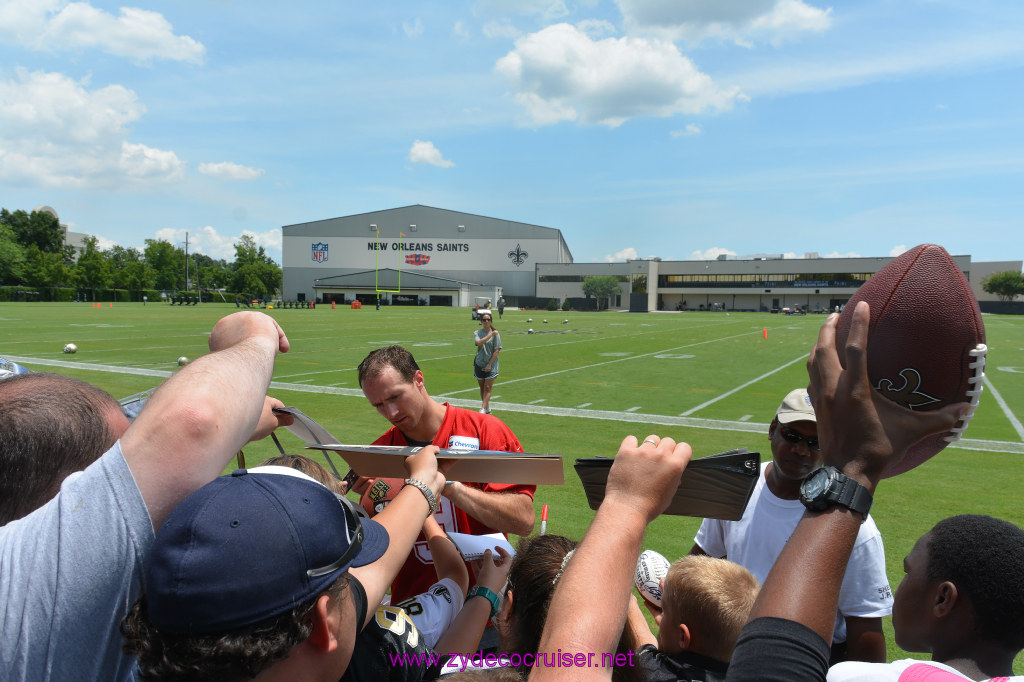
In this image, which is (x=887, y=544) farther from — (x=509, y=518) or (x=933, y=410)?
(x=933, y=410)

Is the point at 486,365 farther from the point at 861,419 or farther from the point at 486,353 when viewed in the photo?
the point at 861,419

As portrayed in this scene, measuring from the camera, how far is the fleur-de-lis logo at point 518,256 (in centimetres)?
9844

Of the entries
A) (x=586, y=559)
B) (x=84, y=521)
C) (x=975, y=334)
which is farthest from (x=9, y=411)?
(x=975, y=334)

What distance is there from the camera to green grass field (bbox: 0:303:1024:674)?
6.34 meters

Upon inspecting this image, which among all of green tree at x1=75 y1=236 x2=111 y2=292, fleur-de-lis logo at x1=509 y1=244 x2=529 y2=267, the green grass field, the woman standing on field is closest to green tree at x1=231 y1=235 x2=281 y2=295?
green tree at x1=75 y1=236 x2=111 y2=292

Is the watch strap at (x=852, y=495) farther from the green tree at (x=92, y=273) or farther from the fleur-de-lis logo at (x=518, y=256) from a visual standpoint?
the green tree at (x=92, y=273)

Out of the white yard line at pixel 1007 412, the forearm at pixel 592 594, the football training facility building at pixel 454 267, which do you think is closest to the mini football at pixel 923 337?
the forearm at pixel 592 594

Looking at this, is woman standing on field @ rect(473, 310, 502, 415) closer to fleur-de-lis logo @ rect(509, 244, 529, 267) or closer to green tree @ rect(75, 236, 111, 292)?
fleur-de-lis logo @ rect(509, 244, 529, 267)

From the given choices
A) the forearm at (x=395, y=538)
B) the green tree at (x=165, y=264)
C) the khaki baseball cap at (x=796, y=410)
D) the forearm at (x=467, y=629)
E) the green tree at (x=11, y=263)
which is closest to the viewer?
the forearm at (x=395, y=538)

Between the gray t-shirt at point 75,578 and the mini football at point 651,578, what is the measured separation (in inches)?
78.5

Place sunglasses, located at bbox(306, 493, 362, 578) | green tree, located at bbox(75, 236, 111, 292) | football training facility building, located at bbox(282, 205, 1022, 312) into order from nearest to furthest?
1. sunglasses, located at bbox(306, 493, 362, 578)
2. green tree, located at bbox(75, 236, 111, 292)
3. football training facility building, located at bbox(282, 205, 1022, 312)

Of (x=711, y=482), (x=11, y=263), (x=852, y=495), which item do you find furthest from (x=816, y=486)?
(x=11, y=263)

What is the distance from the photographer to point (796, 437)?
2920 millimetres

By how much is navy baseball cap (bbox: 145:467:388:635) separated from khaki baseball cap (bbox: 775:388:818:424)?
2379mm
